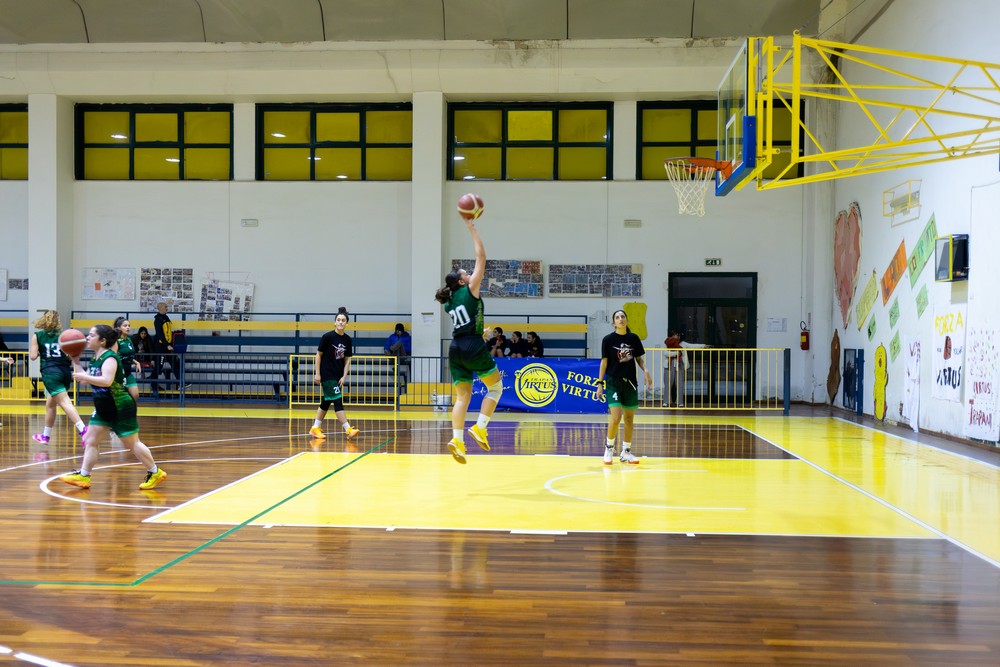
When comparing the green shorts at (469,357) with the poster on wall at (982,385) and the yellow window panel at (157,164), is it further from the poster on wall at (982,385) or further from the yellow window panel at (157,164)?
the yellow window panel at (157,164)

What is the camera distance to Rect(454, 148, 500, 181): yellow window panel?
22797 mm

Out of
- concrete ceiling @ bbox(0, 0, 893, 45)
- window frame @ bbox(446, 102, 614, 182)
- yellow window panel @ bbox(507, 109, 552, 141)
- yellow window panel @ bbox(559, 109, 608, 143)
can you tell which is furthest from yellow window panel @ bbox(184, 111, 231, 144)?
yellow window panel @ bbox(559, 109, 608, 143)

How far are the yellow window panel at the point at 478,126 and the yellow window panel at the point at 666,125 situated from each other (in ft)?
12.4

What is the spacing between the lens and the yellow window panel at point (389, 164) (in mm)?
23016

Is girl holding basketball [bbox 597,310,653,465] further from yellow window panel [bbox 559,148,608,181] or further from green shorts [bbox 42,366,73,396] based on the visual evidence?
yellow window panel [bbox 559,148,608,181]

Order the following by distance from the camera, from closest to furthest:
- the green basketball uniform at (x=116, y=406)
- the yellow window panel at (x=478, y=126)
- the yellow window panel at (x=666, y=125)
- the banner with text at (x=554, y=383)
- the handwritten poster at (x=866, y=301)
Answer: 1. the green basketball uniform at (x=116, y=406)
2. the handwritten poster at (x=866, y=301)
3. the banner with text at (x=554, y=383)
4. the yellow window panel at (x=666, y=125)
5. the yellow window panel at (x=478, y=126)

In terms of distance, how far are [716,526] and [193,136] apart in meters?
19.9

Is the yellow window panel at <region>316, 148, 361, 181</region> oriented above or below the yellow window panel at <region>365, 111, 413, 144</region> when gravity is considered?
below

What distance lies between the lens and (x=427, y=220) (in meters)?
22.0

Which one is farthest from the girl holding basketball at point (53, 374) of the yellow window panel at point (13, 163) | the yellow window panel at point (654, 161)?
the yellow window panel at point (654, 161)

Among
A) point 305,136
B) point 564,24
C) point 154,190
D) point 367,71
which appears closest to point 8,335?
point 154,190

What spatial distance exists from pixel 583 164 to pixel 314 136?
7.16 metres

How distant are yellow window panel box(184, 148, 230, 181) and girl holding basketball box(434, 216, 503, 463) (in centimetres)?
1596

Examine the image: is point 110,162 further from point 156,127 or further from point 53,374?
point 53,374
